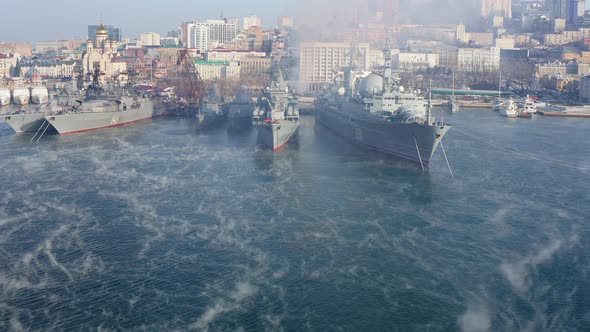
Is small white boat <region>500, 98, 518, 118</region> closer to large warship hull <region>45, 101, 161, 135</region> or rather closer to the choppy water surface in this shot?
the choppy water surface

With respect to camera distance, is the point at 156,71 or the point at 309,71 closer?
the point at 309,71

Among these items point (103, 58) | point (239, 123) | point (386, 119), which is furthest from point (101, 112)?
point (103, 58)

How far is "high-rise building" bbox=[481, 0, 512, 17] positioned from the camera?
4097 inches

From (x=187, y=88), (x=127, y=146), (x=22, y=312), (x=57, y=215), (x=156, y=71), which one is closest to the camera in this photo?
(x=22, y=312)

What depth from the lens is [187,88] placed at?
45.3 m

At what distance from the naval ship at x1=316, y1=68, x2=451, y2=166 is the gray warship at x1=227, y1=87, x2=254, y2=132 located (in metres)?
4.58

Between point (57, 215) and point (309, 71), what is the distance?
45494mm

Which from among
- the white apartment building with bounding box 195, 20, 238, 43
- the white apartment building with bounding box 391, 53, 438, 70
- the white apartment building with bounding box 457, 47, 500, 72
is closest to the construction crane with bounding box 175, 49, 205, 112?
the white apartment building with bounding box 391, 53, 438, 70

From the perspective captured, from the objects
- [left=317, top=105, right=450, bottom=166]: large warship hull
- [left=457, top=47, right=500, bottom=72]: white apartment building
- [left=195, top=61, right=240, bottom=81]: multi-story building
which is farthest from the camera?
[left=457, top=47, right=500, bottom=72]: white apartment building

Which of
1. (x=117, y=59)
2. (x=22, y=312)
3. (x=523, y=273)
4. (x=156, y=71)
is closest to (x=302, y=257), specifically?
(x=523, y=273)

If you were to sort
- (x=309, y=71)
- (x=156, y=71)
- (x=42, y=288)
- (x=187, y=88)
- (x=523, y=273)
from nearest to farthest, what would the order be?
(x=42, y=288) → (x=523, y=273) → (x=187, y=88) → (x=309, y=71) → (x=156, y=71)

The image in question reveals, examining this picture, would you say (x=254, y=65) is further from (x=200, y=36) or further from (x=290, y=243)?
(x=290, y=243)

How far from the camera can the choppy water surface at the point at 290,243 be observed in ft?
33.0

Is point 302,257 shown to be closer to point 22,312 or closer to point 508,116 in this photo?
point 22,312
